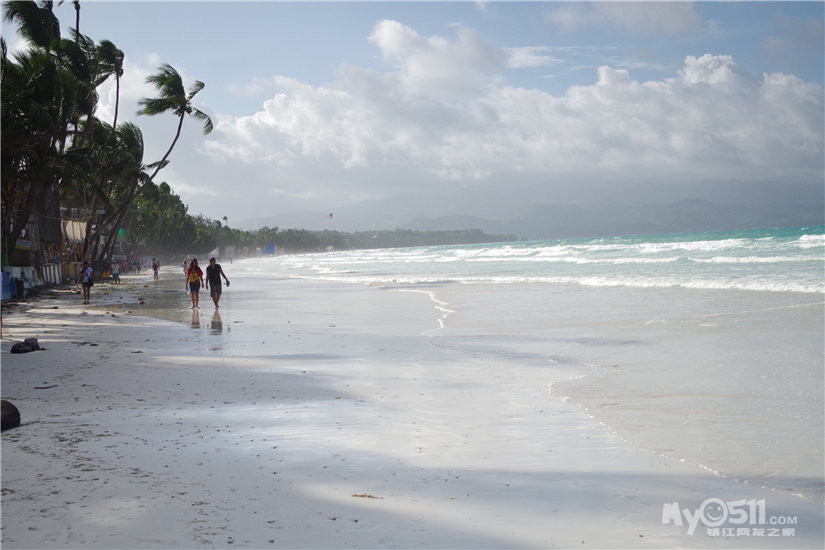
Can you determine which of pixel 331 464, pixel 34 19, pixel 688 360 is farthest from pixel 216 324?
pixel 34 19

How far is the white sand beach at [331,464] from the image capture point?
3.86m

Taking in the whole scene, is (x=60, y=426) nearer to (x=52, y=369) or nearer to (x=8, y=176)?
(x=52, y=369)

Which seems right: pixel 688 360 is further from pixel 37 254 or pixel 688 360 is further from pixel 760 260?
pixel 37 254

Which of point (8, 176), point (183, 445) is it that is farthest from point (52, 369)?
point (8, 176)

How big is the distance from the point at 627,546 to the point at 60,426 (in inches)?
195

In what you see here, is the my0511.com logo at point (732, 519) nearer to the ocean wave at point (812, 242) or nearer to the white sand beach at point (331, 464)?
the white sand beach at point (331, 464)

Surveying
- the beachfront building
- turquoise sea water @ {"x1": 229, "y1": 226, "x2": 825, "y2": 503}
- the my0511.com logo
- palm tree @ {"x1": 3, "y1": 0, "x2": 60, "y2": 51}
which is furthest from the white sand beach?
palm tree @ {"x1": 3, "y1": 0, "x2": 60, "y2": 51}

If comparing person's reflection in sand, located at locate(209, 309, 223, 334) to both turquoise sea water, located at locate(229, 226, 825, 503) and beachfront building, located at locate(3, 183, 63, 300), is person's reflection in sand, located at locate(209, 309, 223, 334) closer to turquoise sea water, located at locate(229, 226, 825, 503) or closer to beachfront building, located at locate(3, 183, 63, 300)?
turquoise sea water, located at locate(229, 226, 825, 503)

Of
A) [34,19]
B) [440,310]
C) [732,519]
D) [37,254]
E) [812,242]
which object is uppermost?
[34,19]

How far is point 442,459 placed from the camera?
17.2ft

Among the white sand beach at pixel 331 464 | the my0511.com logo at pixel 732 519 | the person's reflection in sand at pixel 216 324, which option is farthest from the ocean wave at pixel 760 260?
the my0511.com logo at pixel 732 519

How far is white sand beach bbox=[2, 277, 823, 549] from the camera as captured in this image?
3.86m

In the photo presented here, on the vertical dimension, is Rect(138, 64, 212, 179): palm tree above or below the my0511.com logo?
above

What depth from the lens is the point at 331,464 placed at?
16.7 feet
